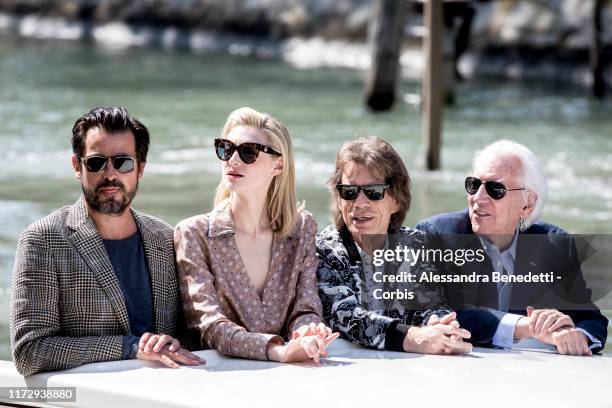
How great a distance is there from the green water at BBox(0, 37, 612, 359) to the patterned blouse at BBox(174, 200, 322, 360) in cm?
277

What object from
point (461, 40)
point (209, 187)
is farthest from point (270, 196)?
point (461, 40)

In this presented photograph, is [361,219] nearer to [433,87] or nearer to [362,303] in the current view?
[362,303]

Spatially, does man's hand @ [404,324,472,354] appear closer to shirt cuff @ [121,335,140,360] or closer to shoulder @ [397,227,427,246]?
shoulder @ [397,227,427,246]

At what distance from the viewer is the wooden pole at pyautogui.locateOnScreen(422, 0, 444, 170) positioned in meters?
12.4

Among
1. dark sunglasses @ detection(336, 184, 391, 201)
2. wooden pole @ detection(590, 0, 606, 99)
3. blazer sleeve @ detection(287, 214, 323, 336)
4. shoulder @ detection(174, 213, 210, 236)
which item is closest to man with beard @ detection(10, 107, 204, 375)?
shoulder @ detection(174, 213, 210, 236)

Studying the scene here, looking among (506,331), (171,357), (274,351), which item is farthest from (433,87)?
(171,357)

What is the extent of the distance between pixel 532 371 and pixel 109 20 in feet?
94.0

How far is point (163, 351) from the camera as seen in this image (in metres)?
3.85

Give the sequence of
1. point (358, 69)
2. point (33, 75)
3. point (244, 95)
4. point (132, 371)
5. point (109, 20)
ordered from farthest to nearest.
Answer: point (109, 20)
point (358, 69)
point (33, 75)
point (244, 95)
point (132, 371)

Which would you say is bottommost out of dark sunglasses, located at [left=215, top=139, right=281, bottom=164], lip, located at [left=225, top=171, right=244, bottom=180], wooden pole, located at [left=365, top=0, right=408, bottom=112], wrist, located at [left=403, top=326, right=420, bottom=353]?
wrist, located at [left=403, top=326, right=420, bottom=353]

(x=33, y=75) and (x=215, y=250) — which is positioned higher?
(x=33, y=75)

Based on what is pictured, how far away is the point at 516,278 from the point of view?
4344 mm

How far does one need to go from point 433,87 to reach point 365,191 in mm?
8467

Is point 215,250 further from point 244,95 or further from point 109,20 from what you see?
point 109,20
